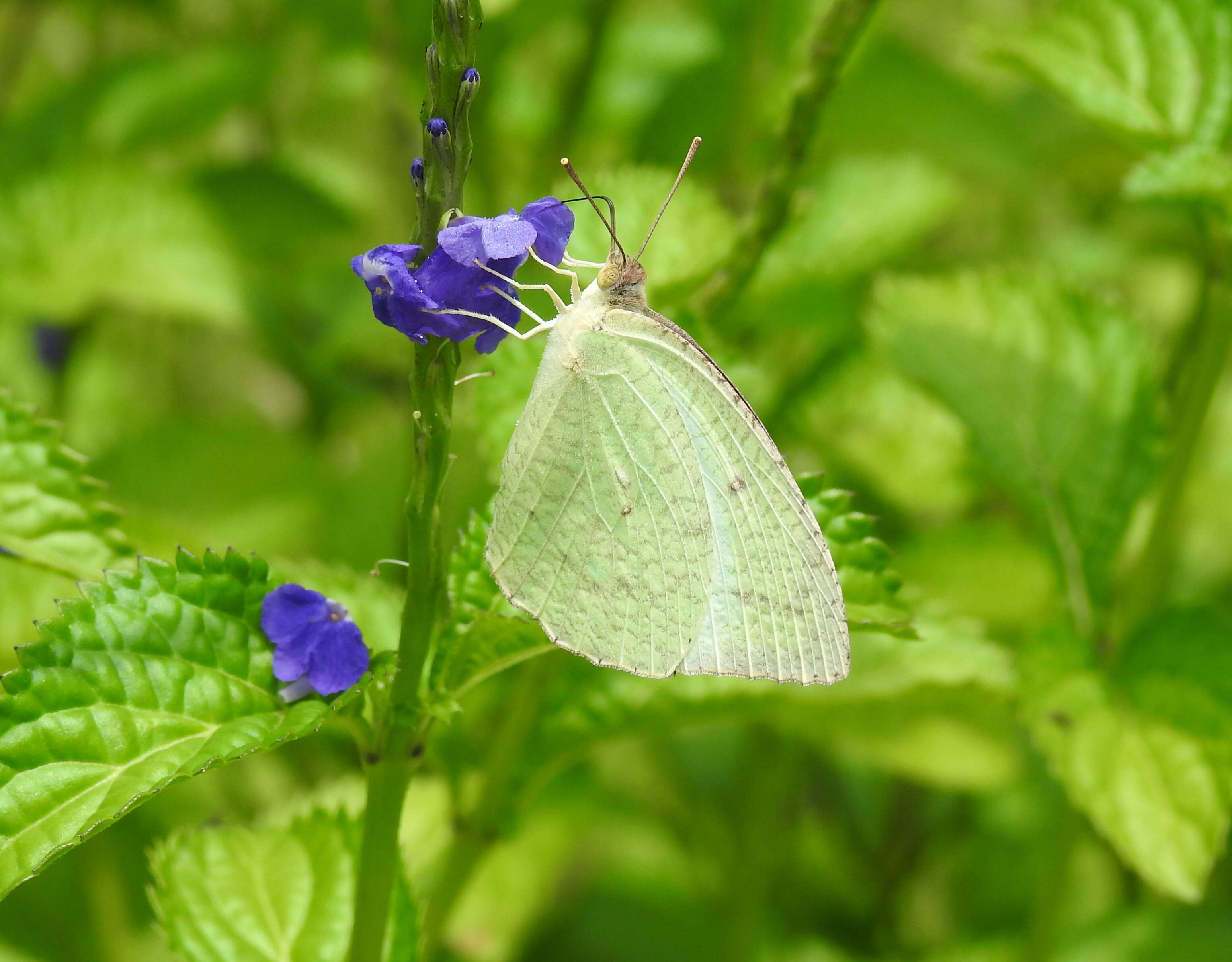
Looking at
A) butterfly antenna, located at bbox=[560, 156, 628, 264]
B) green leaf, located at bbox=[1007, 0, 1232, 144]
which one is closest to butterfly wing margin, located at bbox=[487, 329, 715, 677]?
butterfly antenna, located at bbox=[560, 156, 628, 264]

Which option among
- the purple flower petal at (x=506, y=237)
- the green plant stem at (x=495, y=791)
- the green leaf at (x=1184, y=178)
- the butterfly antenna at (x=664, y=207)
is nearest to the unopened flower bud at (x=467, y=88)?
the purple flower petal at (x=506, y=237)

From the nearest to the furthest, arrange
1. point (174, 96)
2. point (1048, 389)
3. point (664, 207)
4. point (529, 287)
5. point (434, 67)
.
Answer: point (434, 67) → point (529, 287) → point (664, 207) → point (1048, 389) → point (174, 96)

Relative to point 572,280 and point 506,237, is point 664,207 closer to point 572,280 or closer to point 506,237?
point 572,280

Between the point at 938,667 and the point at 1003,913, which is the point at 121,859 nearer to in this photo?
the point at 938,667

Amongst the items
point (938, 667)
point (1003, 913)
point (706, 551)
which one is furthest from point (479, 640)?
point (1003, 913)

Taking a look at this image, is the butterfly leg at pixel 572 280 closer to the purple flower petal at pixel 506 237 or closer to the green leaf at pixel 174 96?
the purple flower petal at pixel 506 237


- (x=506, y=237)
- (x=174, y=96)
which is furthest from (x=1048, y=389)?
(x=174, y=96)
